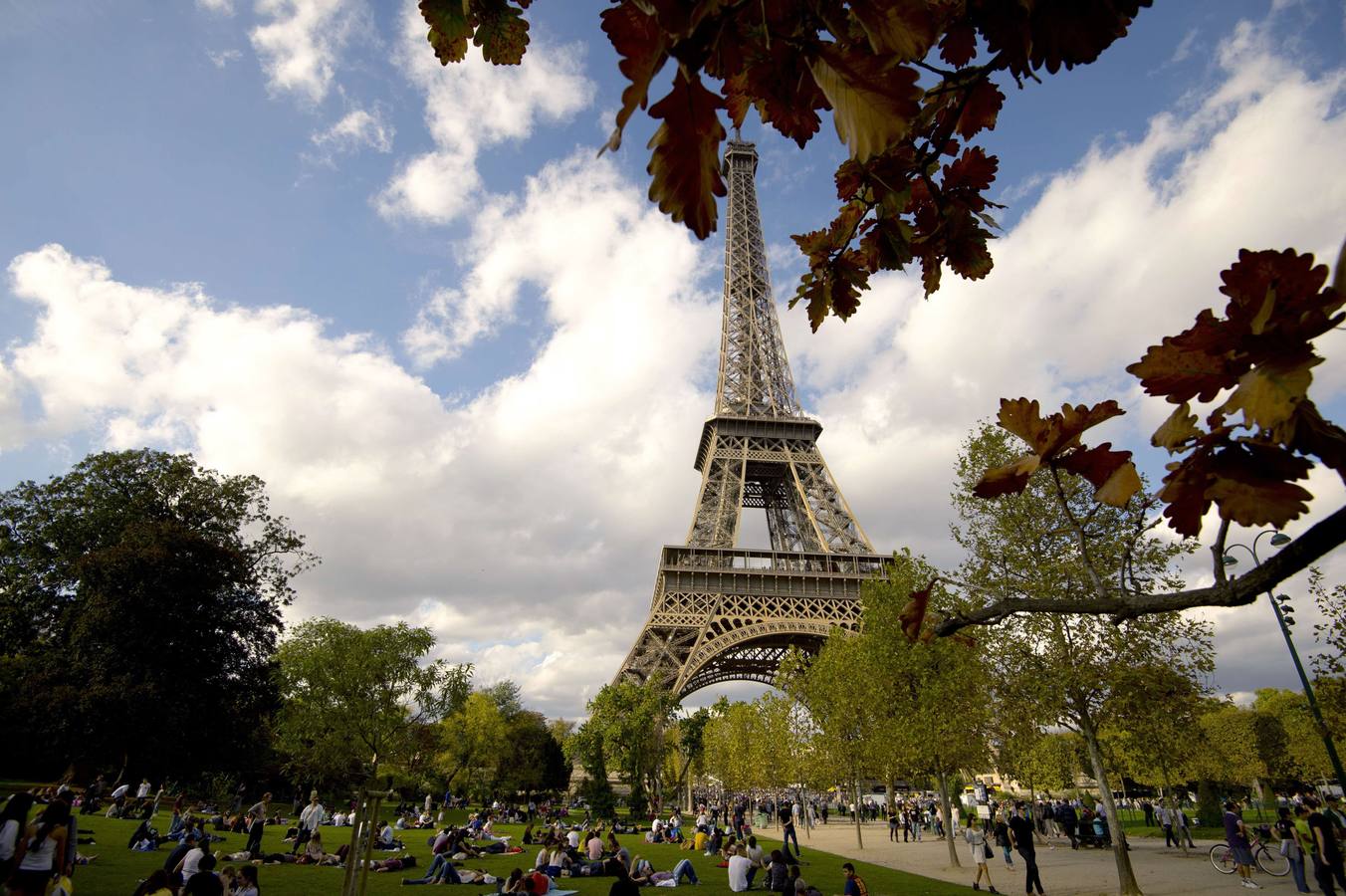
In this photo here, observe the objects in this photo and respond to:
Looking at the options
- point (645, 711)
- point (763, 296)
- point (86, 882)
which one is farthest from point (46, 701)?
point (763, 296)

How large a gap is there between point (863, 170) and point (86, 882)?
53.9ft

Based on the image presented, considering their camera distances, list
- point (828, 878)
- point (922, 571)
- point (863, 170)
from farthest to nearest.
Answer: point (922, 571) < point (828, 878) < point (863, 170)

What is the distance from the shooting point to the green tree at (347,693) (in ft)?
120

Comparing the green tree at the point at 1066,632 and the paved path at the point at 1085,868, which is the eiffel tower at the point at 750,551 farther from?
the green tree at the point at 1066,632

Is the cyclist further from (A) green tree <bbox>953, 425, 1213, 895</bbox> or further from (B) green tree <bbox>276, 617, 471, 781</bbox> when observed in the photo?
(B) green tree <bbox>276, 617, 471, 781</bbox>

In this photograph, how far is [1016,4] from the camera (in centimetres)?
129

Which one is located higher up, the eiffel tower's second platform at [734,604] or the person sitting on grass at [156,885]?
the eiffel tower's second platform at [734,604]

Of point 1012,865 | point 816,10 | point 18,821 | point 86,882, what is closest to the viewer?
point 816,10

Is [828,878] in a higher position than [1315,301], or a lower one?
lower

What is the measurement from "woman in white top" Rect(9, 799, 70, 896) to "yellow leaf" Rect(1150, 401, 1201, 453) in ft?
39.4

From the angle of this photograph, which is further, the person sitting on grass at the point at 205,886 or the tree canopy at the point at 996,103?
the person sitting on grass at the point at 205,886

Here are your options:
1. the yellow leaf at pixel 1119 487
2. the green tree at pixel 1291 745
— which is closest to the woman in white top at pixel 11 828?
the yellow leaf at pixel 1119 487

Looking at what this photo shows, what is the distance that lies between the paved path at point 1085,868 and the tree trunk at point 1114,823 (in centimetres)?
138

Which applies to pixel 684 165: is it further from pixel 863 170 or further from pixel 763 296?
pixel 763 296
